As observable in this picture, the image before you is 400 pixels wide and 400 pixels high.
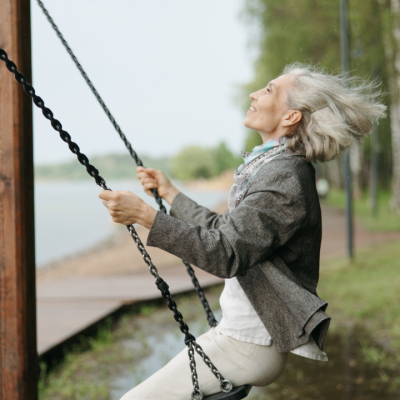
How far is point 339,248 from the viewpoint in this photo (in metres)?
9.72

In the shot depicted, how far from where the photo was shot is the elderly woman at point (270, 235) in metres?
1.52

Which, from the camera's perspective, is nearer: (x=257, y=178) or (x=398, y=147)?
(x=257, y=178)

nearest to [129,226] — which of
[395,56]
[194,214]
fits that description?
[194,214]

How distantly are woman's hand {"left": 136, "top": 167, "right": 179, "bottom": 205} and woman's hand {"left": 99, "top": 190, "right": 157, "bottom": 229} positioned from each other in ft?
2.17

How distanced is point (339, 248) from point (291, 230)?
8.53 metres

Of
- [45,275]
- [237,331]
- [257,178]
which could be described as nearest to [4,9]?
[257,178]

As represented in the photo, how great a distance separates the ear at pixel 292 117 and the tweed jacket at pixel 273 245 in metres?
0.14

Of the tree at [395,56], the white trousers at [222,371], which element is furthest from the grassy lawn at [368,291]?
the tree at [395,56]

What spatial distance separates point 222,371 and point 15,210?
1012mm

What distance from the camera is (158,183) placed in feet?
7.50

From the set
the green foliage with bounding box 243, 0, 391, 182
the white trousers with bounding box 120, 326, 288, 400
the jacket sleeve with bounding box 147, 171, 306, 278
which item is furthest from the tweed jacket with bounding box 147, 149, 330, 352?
the green foliage with bounding box 243, 0, 391, 182

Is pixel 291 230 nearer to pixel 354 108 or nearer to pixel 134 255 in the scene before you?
pixel 354 108

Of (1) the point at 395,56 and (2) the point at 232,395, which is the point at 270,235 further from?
(1) the point at 395,56

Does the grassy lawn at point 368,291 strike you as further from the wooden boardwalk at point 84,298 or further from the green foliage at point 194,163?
the green foliage at point 194,163
